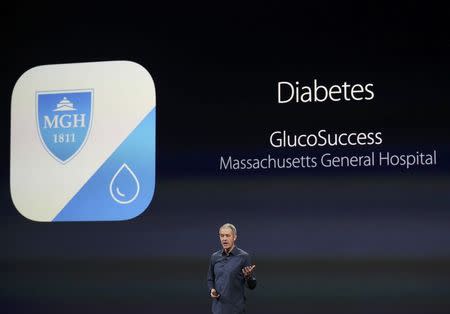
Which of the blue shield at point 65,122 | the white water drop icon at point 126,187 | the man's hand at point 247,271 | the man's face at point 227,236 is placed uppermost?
the blue shield at point 65,122

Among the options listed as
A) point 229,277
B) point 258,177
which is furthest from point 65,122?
point 229,277

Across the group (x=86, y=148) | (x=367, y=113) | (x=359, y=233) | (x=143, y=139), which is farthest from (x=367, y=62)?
(x=86, y=148)

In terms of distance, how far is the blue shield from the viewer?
845cm

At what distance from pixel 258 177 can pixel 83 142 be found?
69.8 inches

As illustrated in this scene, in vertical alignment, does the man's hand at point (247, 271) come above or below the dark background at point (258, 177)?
below

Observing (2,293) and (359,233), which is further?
(2,293)

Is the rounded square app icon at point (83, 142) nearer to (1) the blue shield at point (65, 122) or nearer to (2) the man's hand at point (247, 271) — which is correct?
(1) the blue shield at point (65, 122)

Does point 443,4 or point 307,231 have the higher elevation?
point 443,4

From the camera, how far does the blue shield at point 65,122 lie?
27.7 ft

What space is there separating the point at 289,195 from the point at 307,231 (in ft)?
1.19

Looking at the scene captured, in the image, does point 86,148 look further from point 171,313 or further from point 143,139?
point 171,313

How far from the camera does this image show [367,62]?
7801 millimetres

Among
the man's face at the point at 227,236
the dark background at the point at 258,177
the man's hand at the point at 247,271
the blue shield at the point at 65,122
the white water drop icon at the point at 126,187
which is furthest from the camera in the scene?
the blue shield at the point at 65,122

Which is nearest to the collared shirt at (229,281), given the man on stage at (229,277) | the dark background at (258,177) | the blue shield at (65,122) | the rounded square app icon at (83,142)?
the man on stage at (229,277)
